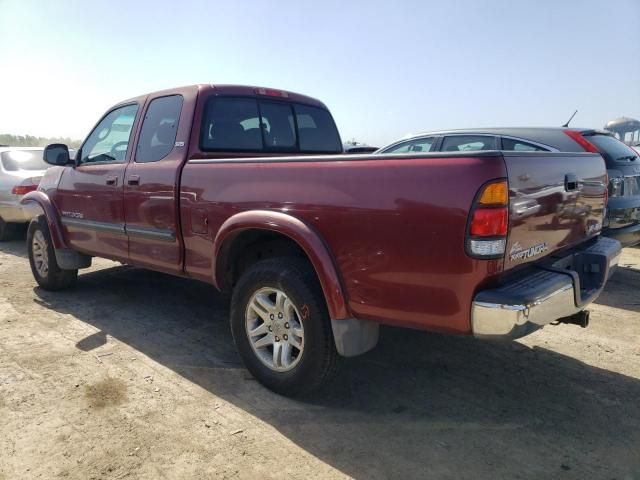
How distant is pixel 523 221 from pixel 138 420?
7.59 ft

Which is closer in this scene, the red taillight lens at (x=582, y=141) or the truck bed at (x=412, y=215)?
the truck bed at (x=412, y=215)

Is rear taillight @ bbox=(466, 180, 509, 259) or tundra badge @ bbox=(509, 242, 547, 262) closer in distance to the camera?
rear taillight @ bbox=(466, 180, 509, 259)

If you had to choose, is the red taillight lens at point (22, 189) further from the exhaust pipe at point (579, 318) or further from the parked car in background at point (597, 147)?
the exhaust pipe at point (579, 318)

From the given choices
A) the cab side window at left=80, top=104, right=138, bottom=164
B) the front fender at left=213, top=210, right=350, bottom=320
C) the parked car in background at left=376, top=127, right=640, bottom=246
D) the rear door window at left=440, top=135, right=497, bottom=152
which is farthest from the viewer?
the rear door window at left=440, top=135, right=497, bottom=152

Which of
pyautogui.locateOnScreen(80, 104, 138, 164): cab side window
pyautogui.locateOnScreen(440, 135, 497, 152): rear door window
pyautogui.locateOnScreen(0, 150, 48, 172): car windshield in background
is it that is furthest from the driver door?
pyautogui.locateOnScreen(0, 150, 48, 172): car windshield in background

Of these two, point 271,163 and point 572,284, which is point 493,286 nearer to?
point 572,284

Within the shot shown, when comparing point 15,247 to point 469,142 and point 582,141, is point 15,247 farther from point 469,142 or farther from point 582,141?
point 582,141

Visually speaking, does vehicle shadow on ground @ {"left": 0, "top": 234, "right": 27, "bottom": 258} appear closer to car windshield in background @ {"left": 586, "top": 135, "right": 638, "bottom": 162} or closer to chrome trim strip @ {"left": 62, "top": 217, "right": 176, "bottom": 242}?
chrome trim strip @ {"left": 62, "top": 217, "right": 176, "bottom": 242}

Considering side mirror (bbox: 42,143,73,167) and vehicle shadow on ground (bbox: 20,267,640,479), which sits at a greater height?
side mirror (bbox: 42,143,73,167)

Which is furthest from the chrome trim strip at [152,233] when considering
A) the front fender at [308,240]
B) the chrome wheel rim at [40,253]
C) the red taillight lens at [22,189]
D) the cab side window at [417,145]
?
the red taillight lens at [22,189]

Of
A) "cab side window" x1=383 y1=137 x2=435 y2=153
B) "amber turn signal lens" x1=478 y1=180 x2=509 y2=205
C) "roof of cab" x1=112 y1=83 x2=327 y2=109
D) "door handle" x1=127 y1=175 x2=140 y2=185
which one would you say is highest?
"roof of cab" x1=112 y1=83 x2=327 y2=109

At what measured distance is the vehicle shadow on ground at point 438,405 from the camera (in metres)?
2.42

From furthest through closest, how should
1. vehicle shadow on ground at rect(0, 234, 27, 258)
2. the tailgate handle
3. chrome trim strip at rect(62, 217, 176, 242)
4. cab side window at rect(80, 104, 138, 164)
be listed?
vehicle shadow on ground at rect(0, 234, 27, 258) < cab side window at rect(80, 104, 138, 164) < chrome trim strip at rect(62, 217, 176, 242) < the tailgate handle

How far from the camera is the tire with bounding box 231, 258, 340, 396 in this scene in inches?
110
